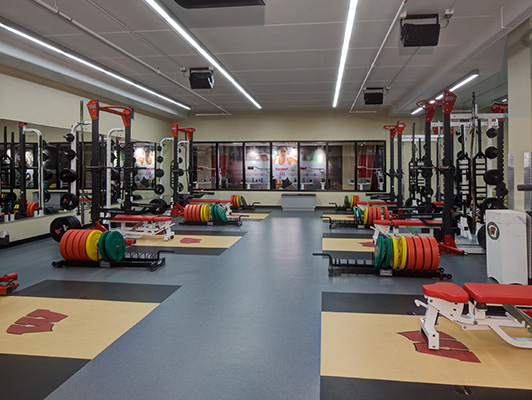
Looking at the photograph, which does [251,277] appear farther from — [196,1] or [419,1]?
[419,1]

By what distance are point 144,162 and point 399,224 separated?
7.68 meters

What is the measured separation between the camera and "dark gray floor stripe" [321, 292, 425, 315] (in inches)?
132

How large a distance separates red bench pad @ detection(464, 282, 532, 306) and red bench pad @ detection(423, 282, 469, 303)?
0.08 meters

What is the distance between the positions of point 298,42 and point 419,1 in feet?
6.43

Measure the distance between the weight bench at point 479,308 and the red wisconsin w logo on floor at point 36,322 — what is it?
292cm

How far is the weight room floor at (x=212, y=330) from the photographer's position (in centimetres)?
215

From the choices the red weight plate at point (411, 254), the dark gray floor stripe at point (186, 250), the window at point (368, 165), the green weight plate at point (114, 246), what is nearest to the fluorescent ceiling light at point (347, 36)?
the red weight plate at point (411, 254)

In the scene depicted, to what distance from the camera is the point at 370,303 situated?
3.55 meters

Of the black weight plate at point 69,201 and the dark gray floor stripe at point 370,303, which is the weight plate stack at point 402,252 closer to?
the dark gray floor stripe at point 370,303

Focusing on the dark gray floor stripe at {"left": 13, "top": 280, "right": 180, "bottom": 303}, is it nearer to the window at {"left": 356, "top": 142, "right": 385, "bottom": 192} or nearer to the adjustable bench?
the adjustable bench

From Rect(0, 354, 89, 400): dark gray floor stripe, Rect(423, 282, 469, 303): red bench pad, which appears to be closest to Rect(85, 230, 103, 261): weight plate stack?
Rect(0, 354, 89, 400): dark gray floor stripe

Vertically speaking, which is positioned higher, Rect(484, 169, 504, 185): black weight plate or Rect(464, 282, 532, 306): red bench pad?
Rect(484, 169, 504, 185): black weight plate

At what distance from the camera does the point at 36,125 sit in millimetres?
6941

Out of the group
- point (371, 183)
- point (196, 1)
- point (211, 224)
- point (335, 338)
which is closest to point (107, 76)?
point (211, 224)
